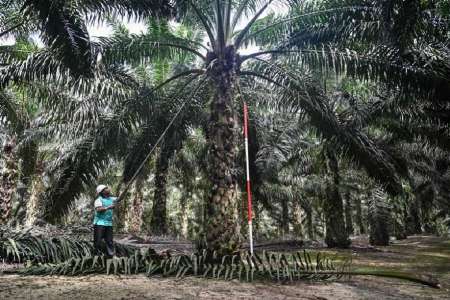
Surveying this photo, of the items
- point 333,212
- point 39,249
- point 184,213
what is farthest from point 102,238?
point 184,213

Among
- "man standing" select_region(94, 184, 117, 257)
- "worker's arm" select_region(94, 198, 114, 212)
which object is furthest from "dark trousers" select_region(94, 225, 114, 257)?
"worker's arm" select_region(94, 198, 114, 212)

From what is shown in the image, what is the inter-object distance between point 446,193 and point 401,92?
12.1 meters

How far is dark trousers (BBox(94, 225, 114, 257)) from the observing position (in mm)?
7750

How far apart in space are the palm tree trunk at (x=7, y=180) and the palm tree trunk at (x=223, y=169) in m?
8.75

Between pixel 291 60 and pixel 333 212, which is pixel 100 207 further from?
pixel 333 212

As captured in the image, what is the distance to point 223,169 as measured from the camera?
818 centimetres

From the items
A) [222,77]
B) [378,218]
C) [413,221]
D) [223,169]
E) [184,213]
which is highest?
[222,77]

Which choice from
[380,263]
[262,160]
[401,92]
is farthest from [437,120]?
[262,160]

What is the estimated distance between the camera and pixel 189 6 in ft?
27.6

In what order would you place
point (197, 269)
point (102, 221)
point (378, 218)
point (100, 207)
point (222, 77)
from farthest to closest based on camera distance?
point (378, 218) → point (222, 77) → point (102, 221) → point (100, 207) → point (197, 269)

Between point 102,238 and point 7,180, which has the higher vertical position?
point 7,180

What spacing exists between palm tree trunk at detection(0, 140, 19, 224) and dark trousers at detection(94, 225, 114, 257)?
757cm

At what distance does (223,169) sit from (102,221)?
97.2 inches

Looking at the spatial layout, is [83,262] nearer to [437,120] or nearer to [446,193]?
[437,120]
